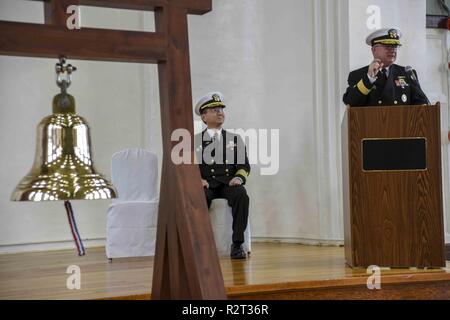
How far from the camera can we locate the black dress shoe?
16.2 feet

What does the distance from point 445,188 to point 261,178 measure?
5.17ft

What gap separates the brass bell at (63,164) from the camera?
6.56ft

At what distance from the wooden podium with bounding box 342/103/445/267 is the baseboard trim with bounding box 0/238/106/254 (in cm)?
302

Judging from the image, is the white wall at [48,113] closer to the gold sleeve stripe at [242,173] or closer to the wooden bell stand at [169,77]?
the gold sleeve stripe at [242,173]

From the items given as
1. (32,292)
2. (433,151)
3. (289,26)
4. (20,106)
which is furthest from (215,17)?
(32,292)

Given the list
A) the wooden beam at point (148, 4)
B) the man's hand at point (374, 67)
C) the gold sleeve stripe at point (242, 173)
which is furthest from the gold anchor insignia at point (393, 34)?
the wooden beam at point (148, 4)

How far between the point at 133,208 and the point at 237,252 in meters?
0.86

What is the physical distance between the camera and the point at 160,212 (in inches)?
97.5

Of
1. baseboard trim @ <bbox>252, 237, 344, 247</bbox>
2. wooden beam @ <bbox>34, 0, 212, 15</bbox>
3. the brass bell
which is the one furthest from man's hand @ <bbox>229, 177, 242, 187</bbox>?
the brass bell

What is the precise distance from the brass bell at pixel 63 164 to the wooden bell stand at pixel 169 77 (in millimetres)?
140

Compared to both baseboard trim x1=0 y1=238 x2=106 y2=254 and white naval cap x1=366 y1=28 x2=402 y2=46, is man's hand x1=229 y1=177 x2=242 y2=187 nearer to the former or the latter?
white naval cap x1=366 y1=28 x2=402 y2=46
